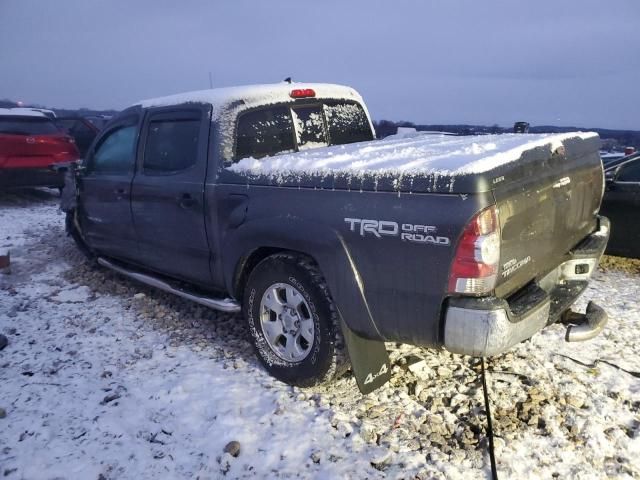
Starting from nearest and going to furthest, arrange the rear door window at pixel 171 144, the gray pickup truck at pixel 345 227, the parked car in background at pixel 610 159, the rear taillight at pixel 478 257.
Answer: the rear taillight at pixel 478 257 < the gray pickup truck at pixel 345 227 < the rear door window at pixel 171 144 < the parked car in background at pixel 610 159

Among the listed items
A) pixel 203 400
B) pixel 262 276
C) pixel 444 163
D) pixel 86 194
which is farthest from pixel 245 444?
pixel 86 194

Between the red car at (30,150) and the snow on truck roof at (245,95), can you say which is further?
the red car at (30,150)

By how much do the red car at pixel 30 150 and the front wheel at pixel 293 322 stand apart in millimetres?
6302

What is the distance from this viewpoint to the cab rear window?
338 centimetres

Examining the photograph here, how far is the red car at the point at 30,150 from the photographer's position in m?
8.00

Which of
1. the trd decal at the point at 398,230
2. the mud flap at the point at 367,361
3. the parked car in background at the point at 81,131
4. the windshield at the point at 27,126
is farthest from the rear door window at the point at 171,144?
the parked car in background at the point at 81,131

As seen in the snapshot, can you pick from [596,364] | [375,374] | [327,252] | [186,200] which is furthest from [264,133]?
[596,364]

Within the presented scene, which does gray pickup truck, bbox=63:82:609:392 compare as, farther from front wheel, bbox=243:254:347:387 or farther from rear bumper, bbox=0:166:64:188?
rear bumper, bbox=0:166:64:188

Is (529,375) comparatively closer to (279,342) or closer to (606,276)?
(279,342)

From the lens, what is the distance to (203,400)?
2.93m

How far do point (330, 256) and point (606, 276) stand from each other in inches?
152

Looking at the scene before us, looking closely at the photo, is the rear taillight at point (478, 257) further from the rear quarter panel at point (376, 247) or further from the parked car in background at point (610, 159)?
the parked car in background at point (610, 159)

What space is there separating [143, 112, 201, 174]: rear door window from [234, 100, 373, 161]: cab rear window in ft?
1.21

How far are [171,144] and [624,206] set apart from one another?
4394 millimetres
